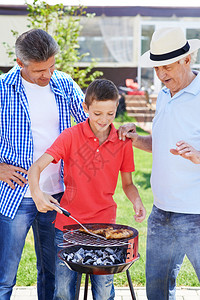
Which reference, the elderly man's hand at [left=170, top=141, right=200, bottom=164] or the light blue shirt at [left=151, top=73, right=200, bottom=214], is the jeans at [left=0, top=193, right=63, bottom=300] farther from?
the elderly man's hand at [left=170, top=141, right=200, bottom=164]

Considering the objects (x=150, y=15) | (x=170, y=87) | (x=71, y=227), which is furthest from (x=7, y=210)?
(x=150, y=15)

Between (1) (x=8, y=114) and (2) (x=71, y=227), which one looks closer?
(2) (x=71, y=227)

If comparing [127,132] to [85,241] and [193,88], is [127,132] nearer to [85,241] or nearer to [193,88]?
[193,88]

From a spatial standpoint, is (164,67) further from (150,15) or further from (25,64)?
(150,15)

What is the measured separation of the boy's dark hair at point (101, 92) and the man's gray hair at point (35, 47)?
0.37m

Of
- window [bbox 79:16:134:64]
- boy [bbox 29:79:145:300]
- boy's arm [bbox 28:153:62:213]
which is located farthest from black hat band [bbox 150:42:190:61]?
window [bbox 79:16:134:64]

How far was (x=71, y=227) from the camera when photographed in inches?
111

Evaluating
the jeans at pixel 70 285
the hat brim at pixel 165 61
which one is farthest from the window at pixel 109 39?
the jeans at pixel 70 285

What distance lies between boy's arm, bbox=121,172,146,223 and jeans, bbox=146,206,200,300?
0.50 feet

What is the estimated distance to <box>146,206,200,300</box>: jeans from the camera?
111 inches

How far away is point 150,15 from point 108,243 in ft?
31.7

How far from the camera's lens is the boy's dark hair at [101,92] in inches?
109

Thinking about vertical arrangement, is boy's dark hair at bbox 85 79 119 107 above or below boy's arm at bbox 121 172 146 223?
above

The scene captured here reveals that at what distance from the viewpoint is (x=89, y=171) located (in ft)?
9.55
